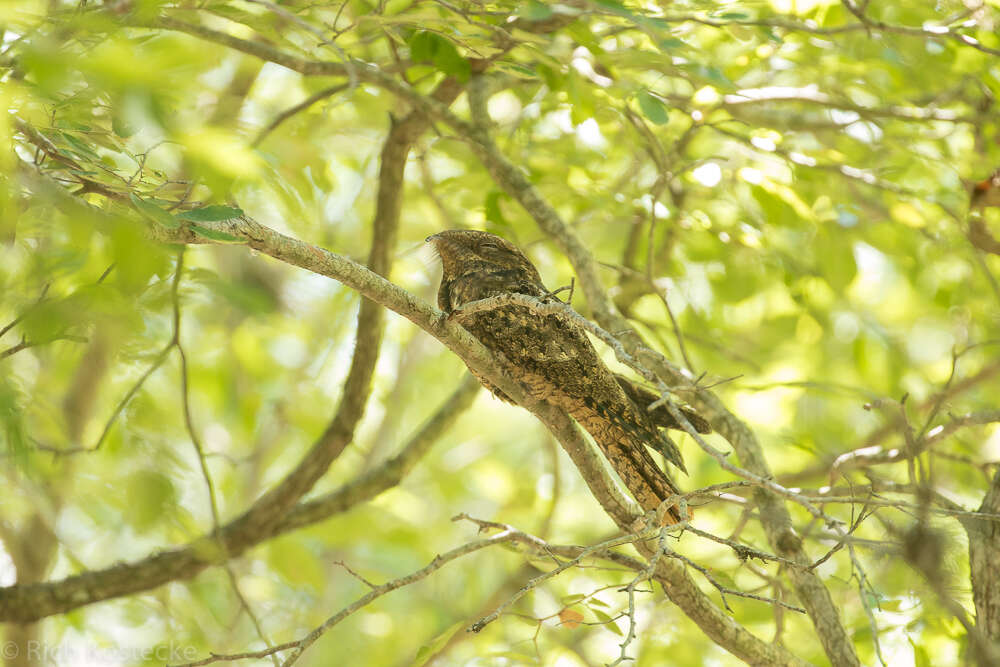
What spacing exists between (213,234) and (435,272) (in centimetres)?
422

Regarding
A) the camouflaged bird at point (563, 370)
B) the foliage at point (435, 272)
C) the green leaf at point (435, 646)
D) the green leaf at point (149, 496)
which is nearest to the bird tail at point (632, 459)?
the camouflaged bird at point (563, 370)

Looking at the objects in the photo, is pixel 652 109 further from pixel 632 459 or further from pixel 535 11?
pixel 632 459

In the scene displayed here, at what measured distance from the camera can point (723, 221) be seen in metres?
4.63

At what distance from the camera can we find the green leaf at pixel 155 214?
1775 millimetres

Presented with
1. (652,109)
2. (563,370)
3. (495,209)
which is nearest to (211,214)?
(563,370)

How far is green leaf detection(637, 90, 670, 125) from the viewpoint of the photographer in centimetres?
279

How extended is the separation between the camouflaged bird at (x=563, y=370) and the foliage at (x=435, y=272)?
0.48 metres

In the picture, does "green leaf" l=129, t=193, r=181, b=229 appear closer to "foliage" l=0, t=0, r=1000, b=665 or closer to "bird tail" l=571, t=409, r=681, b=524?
"foliage" l=0, t=0, r=1000, b=665

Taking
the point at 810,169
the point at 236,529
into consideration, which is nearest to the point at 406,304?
the point at 236,529

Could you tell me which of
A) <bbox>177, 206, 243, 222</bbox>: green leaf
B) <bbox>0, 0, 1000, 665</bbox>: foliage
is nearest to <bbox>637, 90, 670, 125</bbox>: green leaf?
<bbox>0, 0, 1000, 665</bbox>: foliage

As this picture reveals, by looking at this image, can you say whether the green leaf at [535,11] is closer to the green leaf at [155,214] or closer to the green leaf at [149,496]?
the green leaf at [155,214]

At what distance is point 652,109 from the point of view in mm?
2818

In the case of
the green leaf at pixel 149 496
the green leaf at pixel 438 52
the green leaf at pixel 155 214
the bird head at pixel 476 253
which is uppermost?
the green leaf at pixel 438 52

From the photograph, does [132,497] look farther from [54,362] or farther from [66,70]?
[66,70]
